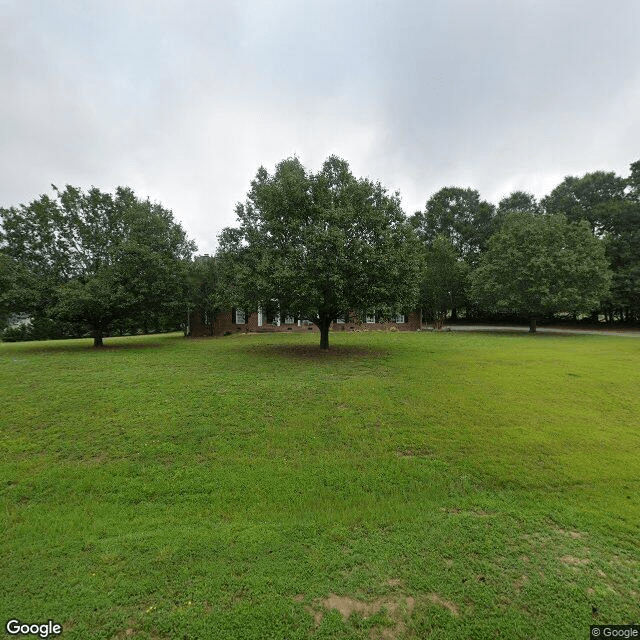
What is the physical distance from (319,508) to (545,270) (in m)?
25.9

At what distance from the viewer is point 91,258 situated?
17062 mm

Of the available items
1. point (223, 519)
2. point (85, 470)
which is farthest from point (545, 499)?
point (85, 470)

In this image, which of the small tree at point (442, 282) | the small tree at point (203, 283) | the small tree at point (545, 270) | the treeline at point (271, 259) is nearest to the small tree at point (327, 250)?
the treeline at point (271, 259)

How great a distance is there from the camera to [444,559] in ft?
11.3

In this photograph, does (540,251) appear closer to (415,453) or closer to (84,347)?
(415,453)

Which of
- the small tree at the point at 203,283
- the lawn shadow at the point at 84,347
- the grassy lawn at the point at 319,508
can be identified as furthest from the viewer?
the small tree at the point at 203,283

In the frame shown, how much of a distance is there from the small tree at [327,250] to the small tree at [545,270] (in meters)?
15.9

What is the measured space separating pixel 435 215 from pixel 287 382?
4123 centimetres

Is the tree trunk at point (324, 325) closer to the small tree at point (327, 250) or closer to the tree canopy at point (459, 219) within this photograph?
the small tree at point (327, 250)

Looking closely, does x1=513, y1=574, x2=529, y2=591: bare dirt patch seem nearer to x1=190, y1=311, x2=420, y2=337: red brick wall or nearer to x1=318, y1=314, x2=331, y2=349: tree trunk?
x1=318, y1=314, x2=331, y2=349: tree trunk

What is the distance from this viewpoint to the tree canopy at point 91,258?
1559 cm

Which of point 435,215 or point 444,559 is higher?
point 435,215

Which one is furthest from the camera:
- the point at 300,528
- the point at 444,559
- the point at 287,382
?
the point at 287,382

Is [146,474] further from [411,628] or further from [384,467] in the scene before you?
[411,628]
